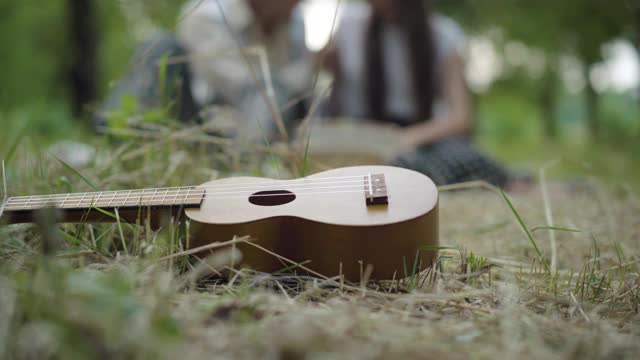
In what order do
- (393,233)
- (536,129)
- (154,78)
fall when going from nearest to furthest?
(393,233)
(154,78)
(536,129)

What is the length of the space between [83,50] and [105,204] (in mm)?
5207

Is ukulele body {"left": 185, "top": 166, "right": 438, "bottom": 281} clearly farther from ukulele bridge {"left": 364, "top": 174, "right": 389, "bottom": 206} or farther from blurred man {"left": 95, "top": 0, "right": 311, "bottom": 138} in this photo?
blurred man {"left": 95, "top": 0, "right": 311, "bottom": 138}

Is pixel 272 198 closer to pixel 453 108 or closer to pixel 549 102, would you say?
pixel 453 108

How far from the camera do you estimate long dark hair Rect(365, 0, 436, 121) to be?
3.62 m

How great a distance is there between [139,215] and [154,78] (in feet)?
4.23

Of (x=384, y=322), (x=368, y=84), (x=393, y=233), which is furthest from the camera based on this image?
(x=368, y=84)

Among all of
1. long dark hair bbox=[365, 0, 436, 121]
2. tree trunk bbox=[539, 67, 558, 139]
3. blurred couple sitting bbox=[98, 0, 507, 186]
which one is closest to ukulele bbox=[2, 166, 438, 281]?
blurred couple sitting bbox=[98, 0, 507, 186]

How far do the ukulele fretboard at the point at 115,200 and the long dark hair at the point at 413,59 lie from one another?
3.02 m

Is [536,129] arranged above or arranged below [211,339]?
above

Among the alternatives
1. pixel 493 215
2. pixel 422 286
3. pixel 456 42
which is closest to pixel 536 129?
pixel 456 42

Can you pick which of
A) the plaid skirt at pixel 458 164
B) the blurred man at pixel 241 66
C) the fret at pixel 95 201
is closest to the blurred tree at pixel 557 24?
the blurred man at pixel 241 66

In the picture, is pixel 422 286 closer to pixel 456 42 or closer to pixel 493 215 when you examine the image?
pixel 493 215

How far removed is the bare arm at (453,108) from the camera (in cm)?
344

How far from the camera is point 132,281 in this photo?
1.93 feet
